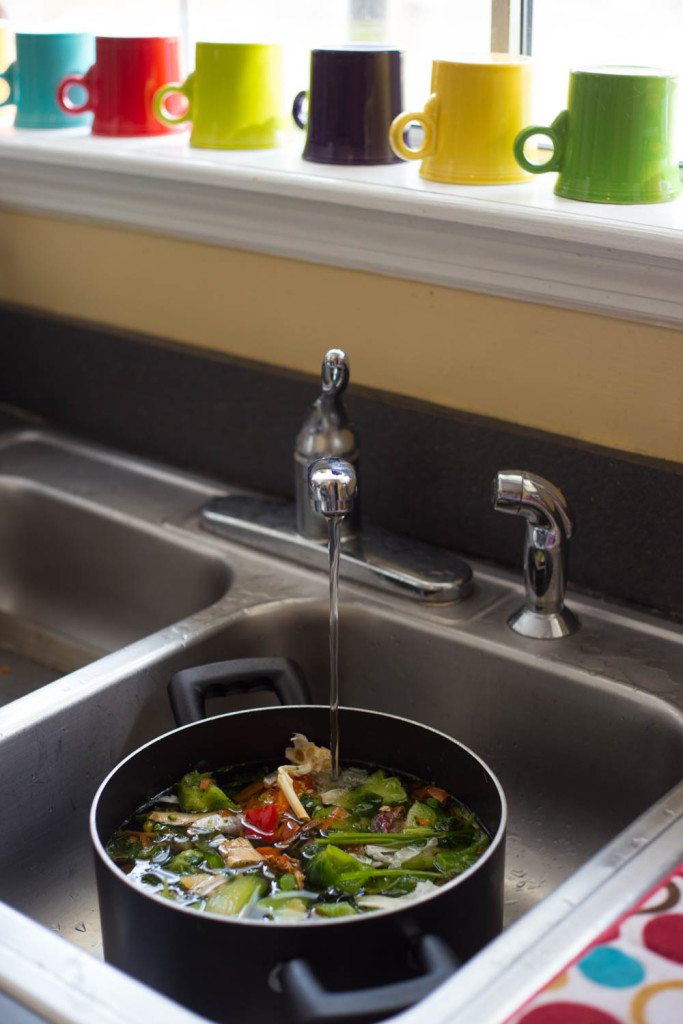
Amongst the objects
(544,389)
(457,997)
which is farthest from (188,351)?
(457,997)

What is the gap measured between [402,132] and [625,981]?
762 mm

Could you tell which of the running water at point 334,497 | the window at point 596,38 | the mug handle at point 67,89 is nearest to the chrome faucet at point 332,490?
the running water at point 334,497

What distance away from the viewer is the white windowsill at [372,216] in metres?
1.01

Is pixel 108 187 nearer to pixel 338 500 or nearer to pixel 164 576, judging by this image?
pixel 164 576

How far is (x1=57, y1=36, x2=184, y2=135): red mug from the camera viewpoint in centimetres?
134

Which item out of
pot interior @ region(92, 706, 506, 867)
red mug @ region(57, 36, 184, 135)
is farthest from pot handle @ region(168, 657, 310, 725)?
red mug @ region(57, 36, 184, 135)

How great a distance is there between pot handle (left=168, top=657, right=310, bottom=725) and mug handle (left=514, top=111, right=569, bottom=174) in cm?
46

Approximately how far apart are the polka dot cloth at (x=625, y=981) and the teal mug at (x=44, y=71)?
3.63ft

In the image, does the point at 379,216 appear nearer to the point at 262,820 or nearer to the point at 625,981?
the point at 262,820

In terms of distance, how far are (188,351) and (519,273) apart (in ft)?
1.49

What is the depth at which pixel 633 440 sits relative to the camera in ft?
3.55

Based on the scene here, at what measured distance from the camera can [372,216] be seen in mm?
1159

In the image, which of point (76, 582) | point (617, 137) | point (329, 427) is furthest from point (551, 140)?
point (76, 582)

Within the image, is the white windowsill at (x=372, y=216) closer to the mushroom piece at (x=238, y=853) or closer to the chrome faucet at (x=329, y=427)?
the chrome faucet at (x=329, y=427)
